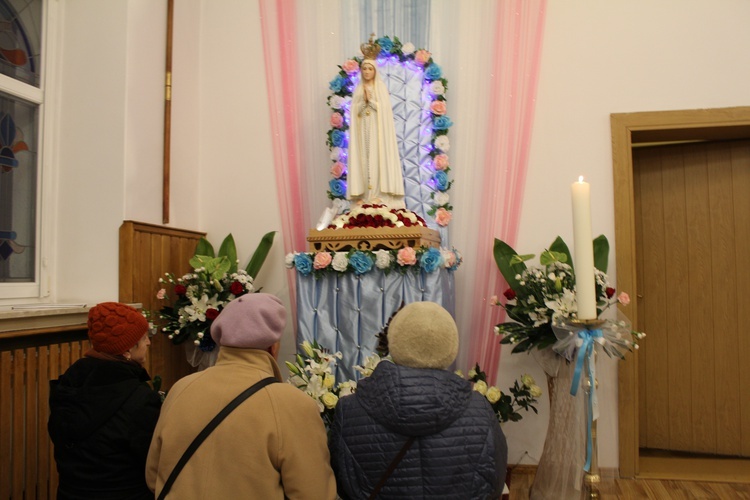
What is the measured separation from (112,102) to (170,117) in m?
0.49

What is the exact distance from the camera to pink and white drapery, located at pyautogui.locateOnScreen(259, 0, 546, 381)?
4230 mm

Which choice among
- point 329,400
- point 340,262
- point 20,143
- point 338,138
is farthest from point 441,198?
point 20,143

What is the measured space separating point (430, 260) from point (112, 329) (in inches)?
75.8

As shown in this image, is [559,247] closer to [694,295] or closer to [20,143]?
[694,295]

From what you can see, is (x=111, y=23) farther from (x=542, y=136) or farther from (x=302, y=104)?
(x=542, y=136)

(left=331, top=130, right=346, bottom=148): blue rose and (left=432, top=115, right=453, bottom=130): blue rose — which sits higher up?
(left=432, top=115, right=453, bottom=130): blue rose

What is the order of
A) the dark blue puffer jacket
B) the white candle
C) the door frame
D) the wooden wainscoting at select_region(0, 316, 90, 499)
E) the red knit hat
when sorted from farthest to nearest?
the door frame, the wooden wainscoting at select_region(0, 316, 90, 499), the red knit hat, the white candle, the dark blue puffer jacket

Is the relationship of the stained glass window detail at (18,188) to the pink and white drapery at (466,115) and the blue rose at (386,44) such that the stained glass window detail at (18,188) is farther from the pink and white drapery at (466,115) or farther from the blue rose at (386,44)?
the blue rose at (386,44)

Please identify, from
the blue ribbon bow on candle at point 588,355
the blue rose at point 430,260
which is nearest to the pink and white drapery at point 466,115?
the blue rose at point 430,260

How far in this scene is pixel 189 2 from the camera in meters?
4.61

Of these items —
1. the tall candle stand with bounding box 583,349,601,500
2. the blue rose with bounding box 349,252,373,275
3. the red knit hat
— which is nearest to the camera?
the tall candle stand with bounding box 583,349,601,500

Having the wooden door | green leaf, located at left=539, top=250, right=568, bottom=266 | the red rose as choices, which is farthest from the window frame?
the wooden door

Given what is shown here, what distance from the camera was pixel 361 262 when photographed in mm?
3635

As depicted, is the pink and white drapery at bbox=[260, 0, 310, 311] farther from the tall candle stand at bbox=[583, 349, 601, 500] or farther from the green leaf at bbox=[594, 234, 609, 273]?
the tall candle stand at bbox=[583, 349, 601, 500]
